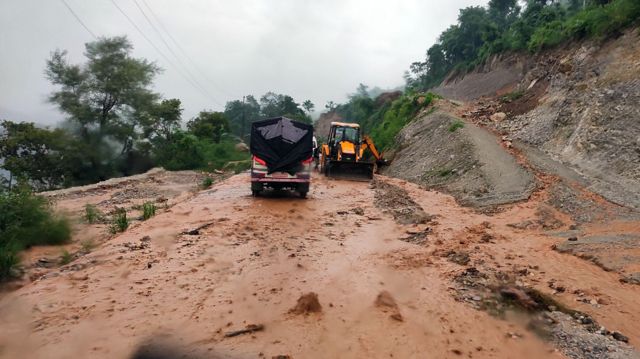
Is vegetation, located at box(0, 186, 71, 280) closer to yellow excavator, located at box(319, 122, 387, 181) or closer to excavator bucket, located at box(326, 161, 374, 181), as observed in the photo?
excavator bucket, located at box(326, 161, 374, 181)

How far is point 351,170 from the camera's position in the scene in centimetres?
1909

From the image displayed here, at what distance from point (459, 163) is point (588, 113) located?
4.71 meters

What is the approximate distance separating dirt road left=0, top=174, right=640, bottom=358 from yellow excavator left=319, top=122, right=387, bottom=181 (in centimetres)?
938

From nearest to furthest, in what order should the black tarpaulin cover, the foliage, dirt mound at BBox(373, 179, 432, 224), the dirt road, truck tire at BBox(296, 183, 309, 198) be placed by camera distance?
the dirt road → dirt mound at BBox(373, 179, 432, 224) → the black tarpaulin cover → truck tire at BBox(296, 183, 309, 198) → the foliage

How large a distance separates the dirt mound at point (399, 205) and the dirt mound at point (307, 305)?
214 inches

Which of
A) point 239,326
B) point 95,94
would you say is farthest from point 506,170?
point 95,94

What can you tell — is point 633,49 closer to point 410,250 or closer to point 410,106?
point 410,250

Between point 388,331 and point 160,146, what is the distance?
32.8 metres

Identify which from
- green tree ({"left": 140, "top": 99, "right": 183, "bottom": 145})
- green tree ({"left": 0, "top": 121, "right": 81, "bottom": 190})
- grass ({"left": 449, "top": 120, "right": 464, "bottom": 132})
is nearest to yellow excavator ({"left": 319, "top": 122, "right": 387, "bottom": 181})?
grass ({"left": 449, "top": 120, "right": 464, "bottom": 132})

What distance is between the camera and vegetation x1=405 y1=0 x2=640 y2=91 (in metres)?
18.2

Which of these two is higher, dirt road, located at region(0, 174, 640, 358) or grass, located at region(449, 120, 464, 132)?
grass, located at region(449, 120, 464, 132)

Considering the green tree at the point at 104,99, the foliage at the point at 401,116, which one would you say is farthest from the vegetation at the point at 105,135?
the foliage at the point at 401,116

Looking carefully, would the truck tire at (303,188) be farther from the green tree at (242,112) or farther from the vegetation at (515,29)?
the green tree at (242,112)

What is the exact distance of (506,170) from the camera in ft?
46.6
